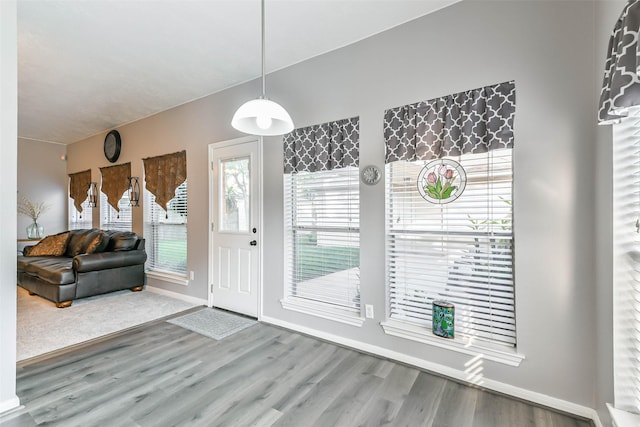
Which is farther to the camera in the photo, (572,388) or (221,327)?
(221,327)

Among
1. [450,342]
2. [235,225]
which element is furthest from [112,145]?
[450,342]

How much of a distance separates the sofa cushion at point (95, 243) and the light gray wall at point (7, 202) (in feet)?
9.15

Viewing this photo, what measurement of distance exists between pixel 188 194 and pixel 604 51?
4.39 metres

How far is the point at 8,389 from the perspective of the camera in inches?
74.1

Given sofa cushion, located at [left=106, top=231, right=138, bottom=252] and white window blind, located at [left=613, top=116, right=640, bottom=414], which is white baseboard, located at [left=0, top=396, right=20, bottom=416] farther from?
white window blind, located at [left=613, top=116, right=640, bottom=414]

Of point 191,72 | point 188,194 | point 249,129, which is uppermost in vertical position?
point 191,72

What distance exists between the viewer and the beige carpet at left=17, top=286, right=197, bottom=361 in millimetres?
2883

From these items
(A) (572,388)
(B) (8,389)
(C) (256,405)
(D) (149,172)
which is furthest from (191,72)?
(A) (572,388)

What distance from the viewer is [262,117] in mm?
1843

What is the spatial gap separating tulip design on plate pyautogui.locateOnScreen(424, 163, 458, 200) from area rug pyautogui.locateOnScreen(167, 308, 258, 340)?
239cm

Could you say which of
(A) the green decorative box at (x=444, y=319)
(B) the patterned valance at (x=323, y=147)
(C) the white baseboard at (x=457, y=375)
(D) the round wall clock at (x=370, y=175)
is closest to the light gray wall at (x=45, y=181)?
(B) the patterned valance at (x=323, y=147)

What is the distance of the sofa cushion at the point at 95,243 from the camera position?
4.39 metres

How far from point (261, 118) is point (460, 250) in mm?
1742

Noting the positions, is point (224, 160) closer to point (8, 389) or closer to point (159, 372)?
point (159, 372)
